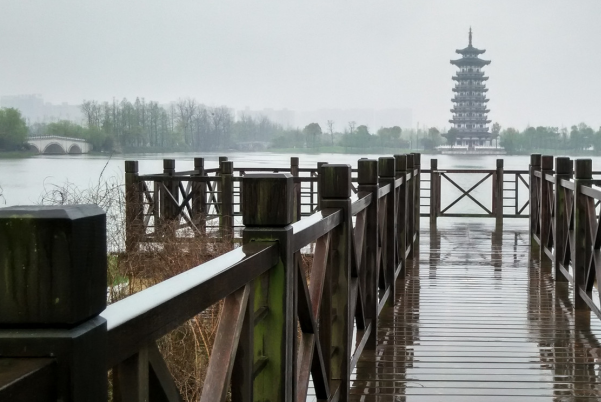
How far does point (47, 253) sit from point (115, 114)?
1660 cm

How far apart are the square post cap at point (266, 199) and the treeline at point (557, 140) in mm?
28823

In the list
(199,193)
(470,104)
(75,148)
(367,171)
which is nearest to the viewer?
(367,171)

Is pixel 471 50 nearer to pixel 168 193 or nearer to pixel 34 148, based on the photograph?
pixel 34 148

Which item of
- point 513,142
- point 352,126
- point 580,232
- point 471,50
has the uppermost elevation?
point 471,50

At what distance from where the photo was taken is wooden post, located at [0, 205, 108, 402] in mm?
573

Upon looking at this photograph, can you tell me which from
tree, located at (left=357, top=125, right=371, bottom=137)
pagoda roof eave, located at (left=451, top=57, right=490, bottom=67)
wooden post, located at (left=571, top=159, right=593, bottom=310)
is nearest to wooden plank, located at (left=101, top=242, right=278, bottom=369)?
wooden post, located at (left=571, top=159, right=593, bottom=310)

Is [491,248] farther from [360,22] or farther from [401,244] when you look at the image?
[360,22]

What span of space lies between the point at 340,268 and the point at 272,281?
0.97 meters

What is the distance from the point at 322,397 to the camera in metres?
2.25

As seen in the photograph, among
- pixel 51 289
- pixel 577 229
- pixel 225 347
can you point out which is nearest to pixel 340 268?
pixel 225 347

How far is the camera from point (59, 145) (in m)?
13.9

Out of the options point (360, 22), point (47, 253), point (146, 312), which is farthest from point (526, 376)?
point (360, 22)

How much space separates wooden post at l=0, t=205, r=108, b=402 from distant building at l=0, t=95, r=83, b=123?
11.6m

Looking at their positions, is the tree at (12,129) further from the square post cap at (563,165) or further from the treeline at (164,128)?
the square post cap at (563,165)
